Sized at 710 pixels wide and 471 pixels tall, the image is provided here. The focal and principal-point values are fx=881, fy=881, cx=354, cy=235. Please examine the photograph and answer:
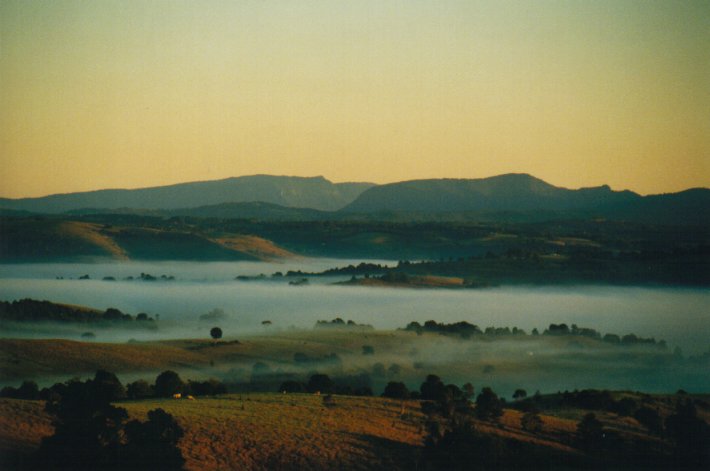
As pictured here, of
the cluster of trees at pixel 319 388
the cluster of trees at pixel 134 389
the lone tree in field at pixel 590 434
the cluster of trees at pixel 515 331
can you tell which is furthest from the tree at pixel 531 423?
the cluster of trees at pixel 515 331

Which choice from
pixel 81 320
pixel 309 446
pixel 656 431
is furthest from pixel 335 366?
pixel 81 320

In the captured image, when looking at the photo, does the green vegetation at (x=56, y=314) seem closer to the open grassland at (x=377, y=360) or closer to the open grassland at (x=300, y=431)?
the open grassland at (x=377, y=360)

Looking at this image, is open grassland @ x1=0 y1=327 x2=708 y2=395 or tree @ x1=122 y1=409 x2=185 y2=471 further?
open grassland @ x1=0 y1=327 x2=708 y2=395

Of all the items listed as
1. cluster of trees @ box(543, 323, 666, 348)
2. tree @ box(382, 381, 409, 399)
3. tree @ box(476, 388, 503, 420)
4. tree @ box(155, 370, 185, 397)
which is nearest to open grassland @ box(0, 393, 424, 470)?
tree @ box(476, 388, 503, 420)

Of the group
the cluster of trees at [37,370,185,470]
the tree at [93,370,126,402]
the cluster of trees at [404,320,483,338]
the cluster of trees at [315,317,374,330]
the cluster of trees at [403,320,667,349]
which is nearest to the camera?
the cluster of trees at [37,370,185,470]

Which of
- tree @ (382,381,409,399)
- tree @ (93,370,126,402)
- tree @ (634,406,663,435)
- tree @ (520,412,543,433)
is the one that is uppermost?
tree @ (93,370,126,402)

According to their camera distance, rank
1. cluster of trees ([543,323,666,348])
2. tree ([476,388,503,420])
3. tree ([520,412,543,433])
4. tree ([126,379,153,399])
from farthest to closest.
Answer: cluster of trees ([543,323,666,348]), tree ([126,379,153,399]), tree ([476,388,503,420]), tree ([520,412,543,433])

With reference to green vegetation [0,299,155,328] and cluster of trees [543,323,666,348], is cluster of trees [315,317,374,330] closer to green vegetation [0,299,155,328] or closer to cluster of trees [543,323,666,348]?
green vegetation [0,299,155,328]
